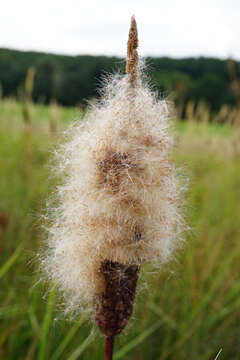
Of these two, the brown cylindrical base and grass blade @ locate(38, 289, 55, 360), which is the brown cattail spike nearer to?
the brown cylindrical base

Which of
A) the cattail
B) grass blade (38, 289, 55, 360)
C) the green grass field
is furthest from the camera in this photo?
the green grass field

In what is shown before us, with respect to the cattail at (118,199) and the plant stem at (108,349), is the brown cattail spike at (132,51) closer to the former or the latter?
the cattail at (118,199)

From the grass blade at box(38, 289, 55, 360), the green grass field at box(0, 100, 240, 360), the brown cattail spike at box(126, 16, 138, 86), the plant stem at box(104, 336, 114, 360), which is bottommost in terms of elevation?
the green grass field at box(0, 100, 240, 360)

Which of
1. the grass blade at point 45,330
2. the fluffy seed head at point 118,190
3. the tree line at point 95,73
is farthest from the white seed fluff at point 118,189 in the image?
the tree line at point 95,73

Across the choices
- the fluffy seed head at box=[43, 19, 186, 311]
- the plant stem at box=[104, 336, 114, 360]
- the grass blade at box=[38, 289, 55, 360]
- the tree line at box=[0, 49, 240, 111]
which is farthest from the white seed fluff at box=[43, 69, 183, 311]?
the tree line at box=[0, 49, 240, 111]

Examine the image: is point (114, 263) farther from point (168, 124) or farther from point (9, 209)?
point (9, 209)

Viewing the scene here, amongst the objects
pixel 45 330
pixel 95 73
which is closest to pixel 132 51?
pixel 45 330

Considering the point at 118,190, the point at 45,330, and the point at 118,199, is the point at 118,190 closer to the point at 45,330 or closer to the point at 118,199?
the point at 118,199

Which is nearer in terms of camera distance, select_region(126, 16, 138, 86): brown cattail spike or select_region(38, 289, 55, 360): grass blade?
select_region(126, 16, 138, 86): brown cattail spike
